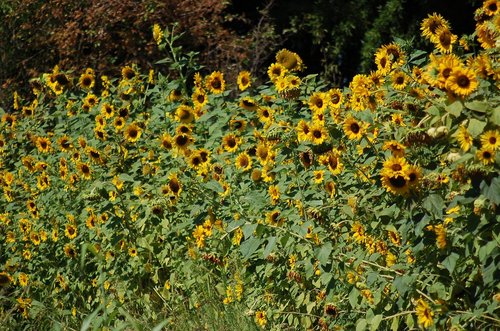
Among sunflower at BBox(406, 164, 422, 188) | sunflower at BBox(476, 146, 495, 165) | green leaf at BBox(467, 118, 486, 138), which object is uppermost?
green leaf at BBox(467, 118, 486, 138)

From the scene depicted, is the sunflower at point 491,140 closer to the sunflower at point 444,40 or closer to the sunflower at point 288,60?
the sunflower at point 444,40

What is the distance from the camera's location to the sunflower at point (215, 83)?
193 inches

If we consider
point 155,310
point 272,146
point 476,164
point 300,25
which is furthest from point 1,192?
point 300,25

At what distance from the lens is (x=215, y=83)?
491 cm

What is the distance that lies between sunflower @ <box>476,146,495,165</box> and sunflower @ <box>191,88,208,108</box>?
92.6 inches

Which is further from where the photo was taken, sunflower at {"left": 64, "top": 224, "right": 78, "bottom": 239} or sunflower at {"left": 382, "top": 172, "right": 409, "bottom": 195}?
sunflower at {"left": 64, "top": 224, "right": 78, "bottom": 239}

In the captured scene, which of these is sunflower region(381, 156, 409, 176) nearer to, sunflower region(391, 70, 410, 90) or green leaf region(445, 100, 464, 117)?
green leaf region(445, 100, 464, 117)

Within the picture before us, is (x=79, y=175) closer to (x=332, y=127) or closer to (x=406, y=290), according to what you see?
(x=332, y=127)

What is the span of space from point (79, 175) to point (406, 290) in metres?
2.67

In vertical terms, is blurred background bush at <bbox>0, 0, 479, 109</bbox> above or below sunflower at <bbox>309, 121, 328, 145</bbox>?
below

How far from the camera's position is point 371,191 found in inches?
142

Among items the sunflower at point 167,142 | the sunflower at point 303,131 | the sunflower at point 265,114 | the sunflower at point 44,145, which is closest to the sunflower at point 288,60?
the sunflower at point 265,114

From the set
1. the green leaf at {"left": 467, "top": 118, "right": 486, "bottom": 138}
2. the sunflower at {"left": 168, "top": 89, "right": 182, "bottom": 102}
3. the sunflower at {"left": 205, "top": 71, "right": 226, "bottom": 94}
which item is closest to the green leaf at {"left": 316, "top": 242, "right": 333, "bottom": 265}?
the green leaf at {"left": 467, "top": 118, "right": 486, "bottom": 138}

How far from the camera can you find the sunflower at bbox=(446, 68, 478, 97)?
2.78 m
